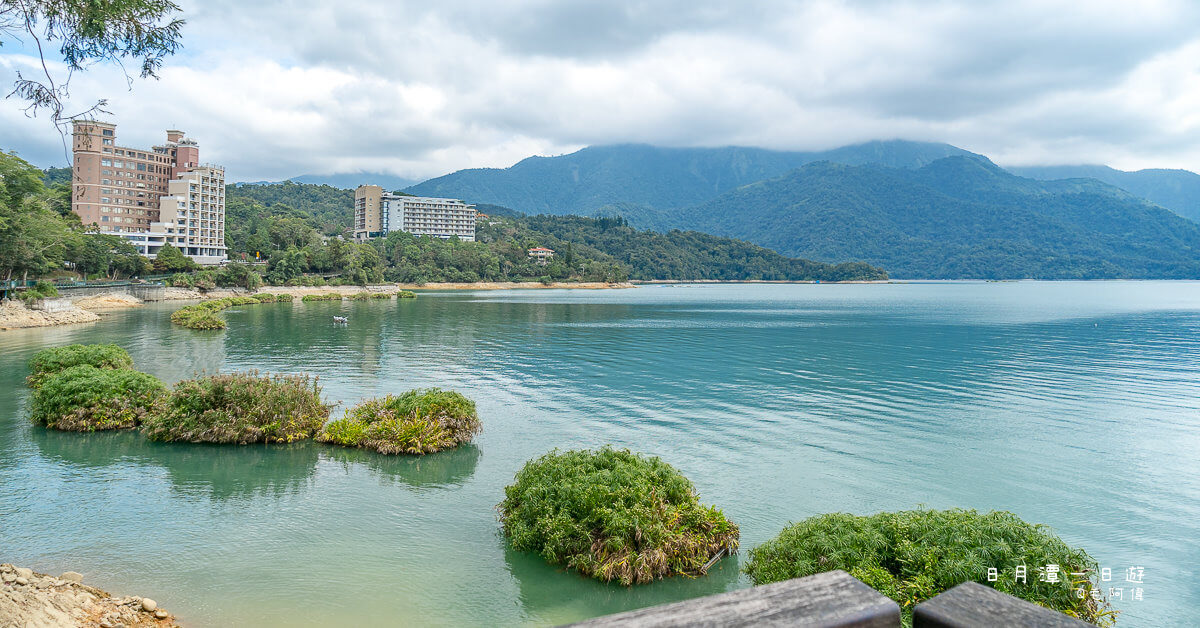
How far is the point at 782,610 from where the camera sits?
1.89m

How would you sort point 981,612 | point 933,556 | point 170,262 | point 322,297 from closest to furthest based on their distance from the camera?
point 981,612 → point 933,556 → point 322,297 → point 170,262

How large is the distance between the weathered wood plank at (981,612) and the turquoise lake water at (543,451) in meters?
7.30

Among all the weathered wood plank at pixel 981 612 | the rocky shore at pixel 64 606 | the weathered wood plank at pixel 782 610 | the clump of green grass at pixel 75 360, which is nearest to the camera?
the weathered wood plank at pixel 981 612

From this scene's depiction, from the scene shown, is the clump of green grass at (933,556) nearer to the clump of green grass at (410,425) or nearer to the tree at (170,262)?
the clump of green grass at (410,425)

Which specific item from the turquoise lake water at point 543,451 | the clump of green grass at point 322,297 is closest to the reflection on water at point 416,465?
the turquoise lake water at point 543,451

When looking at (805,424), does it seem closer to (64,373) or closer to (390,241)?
(64,373)

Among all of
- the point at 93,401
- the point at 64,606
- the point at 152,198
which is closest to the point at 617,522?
the point at 64,606

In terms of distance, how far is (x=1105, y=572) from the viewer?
9648mm

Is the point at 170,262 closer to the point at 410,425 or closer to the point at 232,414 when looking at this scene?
the point at 232,414

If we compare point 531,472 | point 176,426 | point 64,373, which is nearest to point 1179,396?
point 531,472

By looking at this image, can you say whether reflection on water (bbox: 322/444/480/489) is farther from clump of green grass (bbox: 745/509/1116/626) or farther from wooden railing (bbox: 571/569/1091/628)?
wooden railing (bbox: 571/569/1091/628)

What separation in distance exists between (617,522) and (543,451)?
7.79 m

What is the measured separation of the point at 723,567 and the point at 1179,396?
26.7 m

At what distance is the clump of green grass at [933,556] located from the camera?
281 inches
